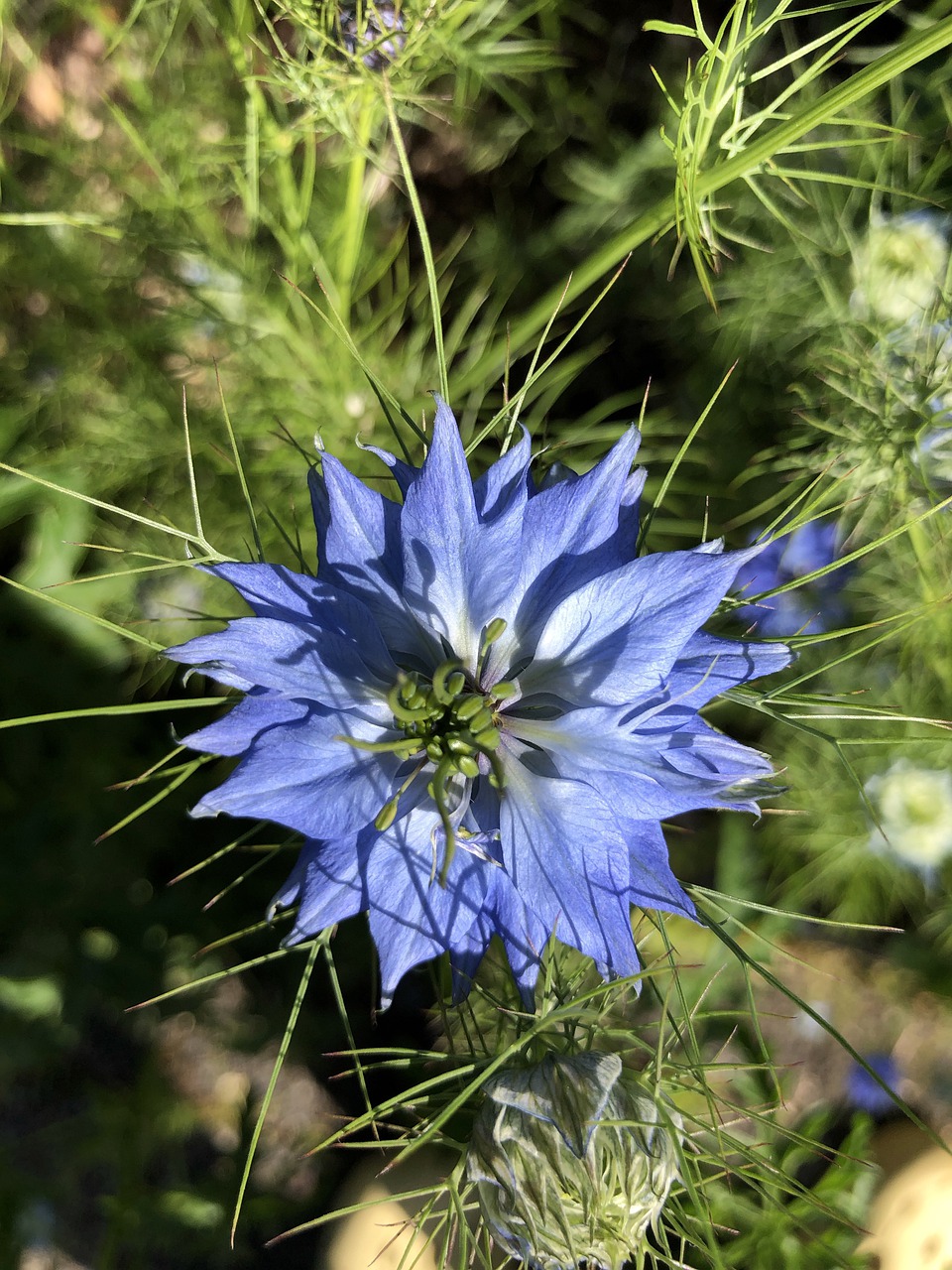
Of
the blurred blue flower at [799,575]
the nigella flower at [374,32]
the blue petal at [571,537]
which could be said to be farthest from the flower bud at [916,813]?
the nigella flower at [374,32]

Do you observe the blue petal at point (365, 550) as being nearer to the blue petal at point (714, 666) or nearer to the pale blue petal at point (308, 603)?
the pale blue petal at point (308, 603)

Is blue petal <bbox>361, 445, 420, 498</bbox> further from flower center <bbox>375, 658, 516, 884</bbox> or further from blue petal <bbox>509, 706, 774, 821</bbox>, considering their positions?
blue petal <bbox>509, 706, 774, 821</bbox>

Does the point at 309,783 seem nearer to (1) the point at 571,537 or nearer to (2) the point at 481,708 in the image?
(2) the point at 481,708

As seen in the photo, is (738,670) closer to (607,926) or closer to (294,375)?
(607,926)

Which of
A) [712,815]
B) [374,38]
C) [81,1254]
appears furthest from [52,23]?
[81,1254]

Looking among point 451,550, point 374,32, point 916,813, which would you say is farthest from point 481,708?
point 916,813

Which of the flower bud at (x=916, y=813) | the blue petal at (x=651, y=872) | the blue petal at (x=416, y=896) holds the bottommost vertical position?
the flower bud at (x=916, y=813)
